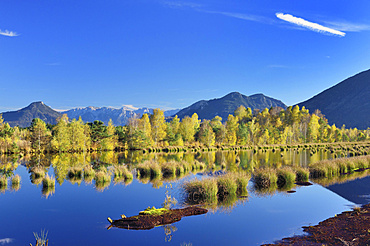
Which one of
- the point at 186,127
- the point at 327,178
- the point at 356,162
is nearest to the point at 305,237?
the point at 327,178

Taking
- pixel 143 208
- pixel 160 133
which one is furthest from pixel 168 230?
pixel 160 133

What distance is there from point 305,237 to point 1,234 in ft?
32.4

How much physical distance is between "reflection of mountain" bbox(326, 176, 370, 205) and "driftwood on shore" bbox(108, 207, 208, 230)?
8.40 m

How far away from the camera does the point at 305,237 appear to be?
8539mm

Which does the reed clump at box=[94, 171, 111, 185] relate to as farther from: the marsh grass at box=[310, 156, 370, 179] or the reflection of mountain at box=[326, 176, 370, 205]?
the marsh grass at box=[310, 156, 370, 179]

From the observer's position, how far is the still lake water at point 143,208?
8.96 metres

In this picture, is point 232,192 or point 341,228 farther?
point 232,192

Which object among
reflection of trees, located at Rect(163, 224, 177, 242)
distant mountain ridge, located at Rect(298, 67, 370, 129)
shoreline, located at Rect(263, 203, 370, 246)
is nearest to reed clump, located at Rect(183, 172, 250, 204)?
reflection of trees, located at Rect(163, 224, 177, 242)

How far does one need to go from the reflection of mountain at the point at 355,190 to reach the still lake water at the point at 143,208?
469 millimetres

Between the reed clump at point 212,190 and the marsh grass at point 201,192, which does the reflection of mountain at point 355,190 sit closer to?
the reed clump at point 212,190

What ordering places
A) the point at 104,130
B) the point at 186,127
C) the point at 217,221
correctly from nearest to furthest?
the point at 217,221 → the point at 104,130 → the point at 186,127

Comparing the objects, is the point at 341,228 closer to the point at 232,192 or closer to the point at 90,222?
the point at 232,192

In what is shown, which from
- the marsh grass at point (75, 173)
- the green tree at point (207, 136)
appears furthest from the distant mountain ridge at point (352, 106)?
the marsh grass at point (75, 173)

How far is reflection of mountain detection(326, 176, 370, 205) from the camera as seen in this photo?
14075 mm
